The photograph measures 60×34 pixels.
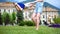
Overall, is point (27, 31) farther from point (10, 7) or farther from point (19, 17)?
point (10, 7)

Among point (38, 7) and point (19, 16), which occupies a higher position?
point (38, 7)

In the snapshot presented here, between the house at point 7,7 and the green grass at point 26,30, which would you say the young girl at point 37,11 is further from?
the house at point 7,7

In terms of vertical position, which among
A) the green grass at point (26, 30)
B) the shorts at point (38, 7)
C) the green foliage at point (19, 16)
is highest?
the shorts at point (38, 7)

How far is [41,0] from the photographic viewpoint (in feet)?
5.34

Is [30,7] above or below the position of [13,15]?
above

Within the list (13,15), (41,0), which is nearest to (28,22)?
(13,15)

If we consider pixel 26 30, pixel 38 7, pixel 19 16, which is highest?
pixel 38 7

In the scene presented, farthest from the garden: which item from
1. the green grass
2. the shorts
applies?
the shorts

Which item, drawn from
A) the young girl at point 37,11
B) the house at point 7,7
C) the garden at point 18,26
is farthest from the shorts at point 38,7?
the house at point 7,7

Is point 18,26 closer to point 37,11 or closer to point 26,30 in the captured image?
point 26,30

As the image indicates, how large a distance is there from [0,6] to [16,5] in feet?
0.71

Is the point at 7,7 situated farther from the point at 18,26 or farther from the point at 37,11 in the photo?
the point at 37,11

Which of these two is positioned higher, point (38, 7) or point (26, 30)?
point (38, 7)

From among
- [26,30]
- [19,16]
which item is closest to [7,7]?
[19,16]
